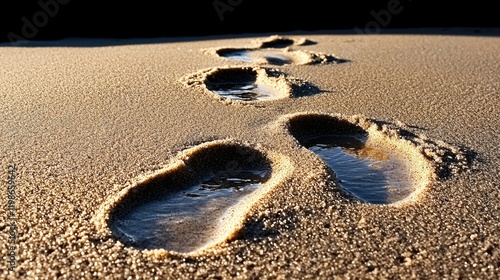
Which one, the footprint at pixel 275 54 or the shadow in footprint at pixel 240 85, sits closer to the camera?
the shadow in footprint at pixel 240 85

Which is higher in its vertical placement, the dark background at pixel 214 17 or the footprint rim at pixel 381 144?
the dark background at pixel 214 17

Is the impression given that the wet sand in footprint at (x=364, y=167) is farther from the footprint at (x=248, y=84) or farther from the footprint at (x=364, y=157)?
the footprint at (x=248, y=84)

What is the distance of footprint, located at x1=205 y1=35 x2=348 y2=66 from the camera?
3049 millimetres

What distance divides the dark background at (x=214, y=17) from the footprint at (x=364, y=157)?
2.26 meters

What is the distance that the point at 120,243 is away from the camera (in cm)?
131

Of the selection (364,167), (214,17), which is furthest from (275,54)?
(364,167)

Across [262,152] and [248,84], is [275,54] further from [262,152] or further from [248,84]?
[262,152]

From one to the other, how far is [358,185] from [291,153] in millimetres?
237

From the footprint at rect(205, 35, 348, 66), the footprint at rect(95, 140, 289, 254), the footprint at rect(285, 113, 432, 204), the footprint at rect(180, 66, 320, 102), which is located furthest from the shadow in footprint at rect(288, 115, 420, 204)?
the footprint at rect(205, 35, 348, 66)

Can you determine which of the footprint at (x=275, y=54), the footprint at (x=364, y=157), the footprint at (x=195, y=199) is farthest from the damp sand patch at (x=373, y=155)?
the footprint at (x=275, y=54)

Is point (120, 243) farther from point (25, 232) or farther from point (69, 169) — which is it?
point (69, 169)

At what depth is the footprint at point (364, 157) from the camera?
66.4 inches

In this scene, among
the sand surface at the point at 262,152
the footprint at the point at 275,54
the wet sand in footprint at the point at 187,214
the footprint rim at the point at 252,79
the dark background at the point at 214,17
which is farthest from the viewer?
the dark background at the point at 214,17

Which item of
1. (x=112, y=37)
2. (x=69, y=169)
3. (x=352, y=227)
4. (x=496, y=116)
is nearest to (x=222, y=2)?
(x=112, y=37)
